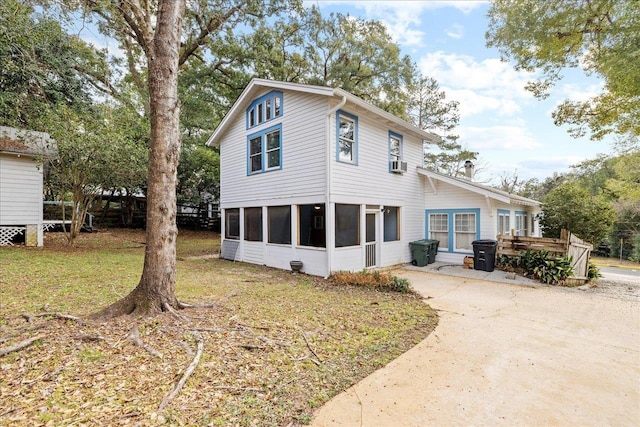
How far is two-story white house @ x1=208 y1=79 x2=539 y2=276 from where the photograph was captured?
28.6 ft

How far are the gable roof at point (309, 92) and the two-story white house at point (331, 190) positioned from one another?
0.04 metres

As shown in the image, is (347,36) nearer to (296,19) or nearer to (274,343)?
(296,19)

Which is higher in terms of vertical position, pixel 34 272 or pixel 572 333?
pixel 34 272

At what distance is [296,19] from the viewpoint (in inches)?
685

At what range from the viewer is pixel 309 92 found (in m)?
8.67

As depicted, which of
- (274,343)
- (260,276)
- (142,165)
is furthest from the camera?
(142,165)

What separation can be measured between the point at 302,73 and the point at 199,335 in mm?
18887

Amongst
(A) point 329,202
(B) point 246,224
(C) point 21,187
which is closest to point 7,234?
(C) point 21,187

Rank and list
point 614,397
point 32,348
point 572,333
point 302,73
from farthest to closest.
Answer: point 302,73, point 572,333, point 32,348, point 614,397

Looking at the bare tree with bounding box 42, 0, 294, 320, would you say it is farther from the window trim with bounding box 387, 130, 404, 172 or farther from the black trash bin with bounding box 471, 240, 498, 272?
the black trash bin with bounding box 471, 240, 498, 272

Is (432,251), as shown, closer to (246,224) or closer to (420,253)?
(420,253)

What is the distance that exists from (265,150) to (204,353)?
26.5 feet

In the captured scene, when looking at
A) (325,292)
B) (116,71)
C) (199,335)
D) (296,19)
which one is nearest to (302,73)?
(296,19)

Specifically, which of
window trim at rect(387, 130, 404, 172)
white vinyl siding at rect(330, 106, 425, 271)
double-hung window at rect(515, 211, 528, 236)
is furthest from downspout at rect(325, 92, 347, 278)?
double-hung window at rect(515, 211, 528, 236)
